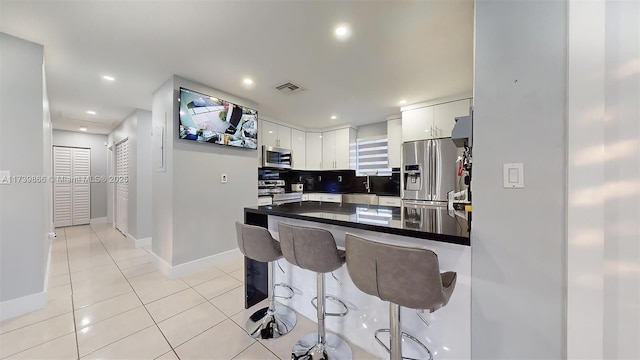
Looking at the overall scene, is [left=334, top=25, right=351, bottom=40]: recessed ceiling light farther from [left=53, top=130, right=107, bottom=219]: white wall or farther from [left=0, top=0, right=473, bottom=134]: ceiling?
[left=53, top=130, right=107, bottom=219]: white wall

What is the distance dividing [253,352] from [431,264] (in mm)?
1370

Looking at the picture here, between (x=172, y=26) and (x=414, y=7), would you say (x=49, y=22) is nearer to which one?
(x=172, y=26)

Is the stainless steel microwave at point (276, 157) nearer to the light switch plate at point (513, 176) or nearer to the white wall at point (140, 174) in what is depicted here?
the white wall at point (140, 174)

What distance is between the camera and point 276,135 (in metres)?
4.35

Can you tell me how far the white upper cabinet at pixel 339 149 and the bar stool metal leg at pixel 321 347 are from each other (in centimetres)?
351

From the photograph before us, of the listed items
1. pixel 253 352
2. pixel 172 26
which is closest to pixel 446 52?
pixel 172 26

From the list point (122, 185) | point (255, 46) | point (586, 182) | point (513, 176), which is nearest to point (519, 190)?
point (513, 176)

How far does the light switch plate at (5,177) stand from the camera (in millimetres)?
1817

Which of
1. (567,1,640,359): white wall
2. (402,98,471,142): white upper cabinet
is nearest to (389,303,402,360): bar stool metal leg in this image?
(567,1,640,359): white wall

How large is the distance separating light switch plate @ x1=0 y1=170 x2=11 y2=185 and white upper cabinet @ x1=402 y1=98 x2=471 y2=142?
4.34m

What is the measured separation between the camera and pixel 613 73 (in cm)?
97

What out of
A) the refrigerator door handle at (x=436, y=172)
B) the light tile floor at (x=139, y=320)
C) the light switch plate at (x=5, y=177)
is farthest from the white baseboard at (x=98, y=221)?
the refrigerator door handle at (x=436, y=172)

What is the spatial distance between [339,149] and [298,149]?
892mm

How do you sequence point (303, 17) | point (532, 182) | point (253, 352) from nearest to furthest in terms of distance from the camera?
1. point (532, 182)
2. point (253, 352)
3. point (303, 17)
